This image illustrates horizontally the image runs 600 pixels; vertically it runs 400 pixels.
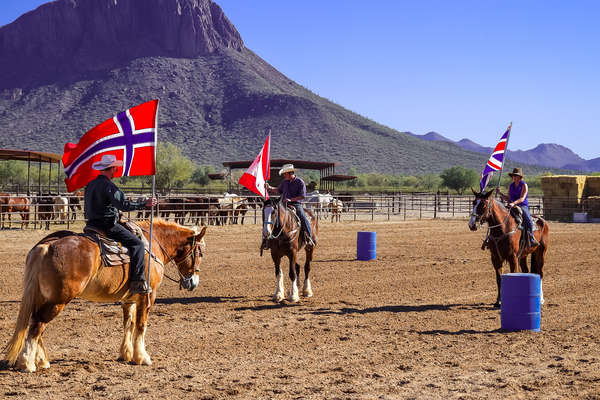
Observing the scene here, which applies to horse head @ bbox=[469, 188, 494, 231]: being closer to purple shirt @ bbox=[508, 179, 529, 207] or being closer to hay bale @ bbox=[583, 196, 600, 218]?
purple shirt @ bbox=[508, 179, 529, 207]

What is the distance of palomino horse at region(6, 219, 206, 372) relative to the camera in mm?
6000

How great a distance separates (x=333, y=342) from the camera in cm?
791

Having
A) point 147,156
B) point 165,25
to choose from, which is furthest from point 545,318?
point 165,25

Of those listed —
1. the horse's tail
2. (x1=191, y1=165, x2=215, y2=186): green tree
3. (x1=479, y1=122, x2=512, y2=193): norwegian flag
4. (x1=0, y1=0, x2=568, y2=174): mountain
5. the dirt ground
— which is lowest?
the dirt ground

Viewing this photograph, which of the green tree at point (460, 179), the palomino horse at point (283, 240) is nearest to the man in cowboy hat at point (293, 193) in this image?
the palomino horse at point (283, 240)

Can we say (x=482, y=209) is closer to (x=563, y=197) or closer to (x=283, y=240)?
(x=283, y=240)

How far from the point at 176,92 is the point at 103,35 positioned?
135ft

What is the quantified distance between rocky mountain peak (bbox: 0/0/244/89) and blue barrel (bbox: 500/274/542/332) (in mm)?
140712

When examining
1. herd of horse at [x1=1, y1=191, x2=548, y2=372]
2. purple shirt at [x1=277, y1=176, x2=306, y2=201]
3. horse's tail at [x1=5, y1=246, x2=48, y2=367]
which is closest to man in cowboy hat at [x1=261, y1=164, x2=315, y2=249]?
purple shirt at [x1=277, y1=176, x2=306, y2=201]

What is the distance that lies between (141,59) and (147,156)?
145 metres

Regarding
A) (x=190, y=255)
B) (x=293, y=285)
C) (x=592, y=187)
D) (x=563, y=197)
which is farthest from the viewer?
(x=592, y=187)

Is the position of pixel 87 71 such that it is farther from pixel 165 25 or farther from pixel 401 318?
pixel 401 318

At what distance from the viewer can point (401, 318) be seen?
9445 millimetres

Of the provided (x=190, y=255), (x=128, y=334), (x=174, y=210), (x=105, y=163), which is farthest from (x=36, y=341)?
(x=174, y=210)
